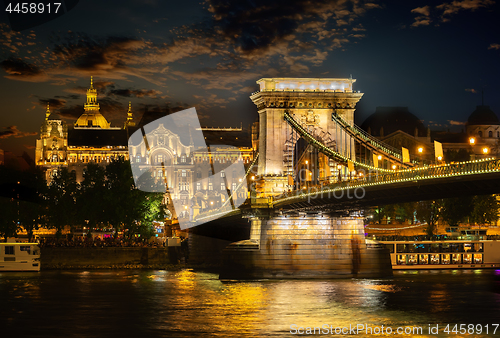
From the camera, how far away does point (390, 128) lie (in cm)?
13100

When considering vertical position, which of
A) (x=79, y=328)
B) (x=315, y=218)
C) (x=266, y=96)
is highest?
(x=266, y=96)

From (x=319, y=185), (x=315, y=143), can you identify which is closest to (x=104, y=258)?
(x=315, y=143)

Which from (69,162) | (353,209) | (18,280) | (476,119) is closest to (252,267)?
(353,209)

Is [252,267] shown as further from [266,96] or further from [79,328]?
[79,328]

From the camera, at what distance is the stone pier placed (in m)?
52.9

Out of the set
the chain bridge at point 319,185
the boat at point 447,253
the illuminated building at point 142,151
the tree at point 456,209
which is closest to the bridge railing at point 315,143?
the chain bridge at point 319,185

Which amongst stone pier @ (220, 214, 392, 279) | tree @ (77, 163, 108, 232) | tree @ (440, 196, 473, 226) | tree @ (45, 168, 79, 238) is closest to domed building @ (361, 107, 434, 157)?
tree @ (440, 196, 473, 226)

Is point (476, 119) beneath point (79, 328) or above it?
above

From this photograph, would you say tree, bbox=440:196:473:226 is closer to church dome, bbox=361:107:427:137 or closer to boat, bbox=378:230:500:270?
boat, bbox=378:230:500:270

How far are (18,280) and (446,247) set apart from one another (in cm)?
3694

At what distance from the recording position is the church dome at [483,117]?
5231 inches

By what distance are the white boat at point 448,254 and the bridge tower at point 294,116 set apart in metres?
12.1

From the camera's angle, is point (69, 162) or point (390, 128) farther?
point (69, 162)

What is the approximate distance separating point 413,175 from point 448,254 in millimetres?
33022
